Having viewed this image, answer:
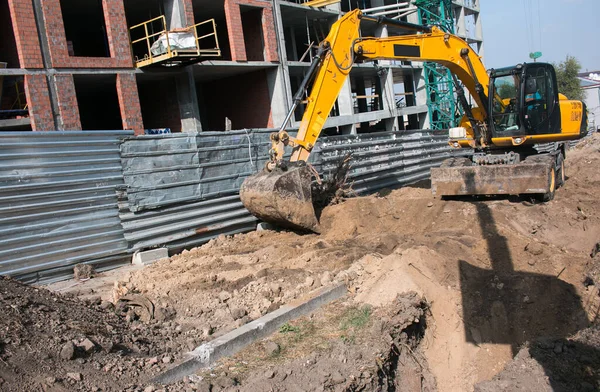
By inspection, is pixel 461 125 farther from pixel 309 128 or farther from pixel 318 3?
pixel 318 3

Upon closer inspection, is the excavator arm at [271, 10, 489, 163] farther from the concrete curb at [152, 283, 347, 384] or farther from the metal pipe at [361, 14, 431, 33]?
the concrete curb at [152, 283, 347, 384]

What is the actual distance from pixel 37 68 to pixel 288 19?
12732 millimetres

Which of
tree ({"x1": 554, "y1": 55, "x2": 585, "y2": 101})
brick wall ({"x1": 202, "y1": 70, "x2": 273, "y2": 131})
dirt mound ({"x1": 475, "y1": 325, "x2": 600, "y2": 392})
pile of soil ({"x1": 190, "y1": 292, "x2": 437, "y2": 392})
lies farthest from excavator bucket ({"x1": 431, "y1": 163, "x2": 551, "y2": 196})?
tree ({"x1": 554, "y1": 55, "x2": 585, "y2": 101})

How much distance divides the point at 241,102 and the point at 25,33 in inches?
407

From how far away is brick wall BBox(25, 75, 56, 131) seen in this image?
48.0 ft

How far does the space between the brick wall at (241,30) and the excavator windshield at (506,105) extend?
1126cm

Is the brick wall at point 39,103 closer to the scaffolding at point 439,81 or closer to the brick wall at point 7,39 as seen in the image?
the brick wall at point 7,39

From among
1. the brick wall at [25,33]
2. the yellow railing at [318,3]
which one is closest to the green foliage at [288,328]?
the brick wall at [25,33]

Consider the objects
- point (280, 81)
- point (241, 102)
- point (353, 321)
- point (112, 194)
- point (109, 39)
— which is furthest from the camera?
point (241, 102)

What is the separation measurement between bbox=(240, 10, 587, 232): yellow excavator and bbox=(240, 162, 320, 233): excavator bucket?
0.06ft

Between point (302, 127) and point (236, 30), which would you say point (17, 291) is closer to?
point (302, 127)

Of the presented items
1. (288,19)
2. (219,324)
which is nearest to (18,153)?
(219,324)

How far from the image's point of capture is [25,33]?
563 inches

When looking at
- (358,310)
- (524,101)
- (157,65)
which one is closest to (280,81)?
(157,65)
